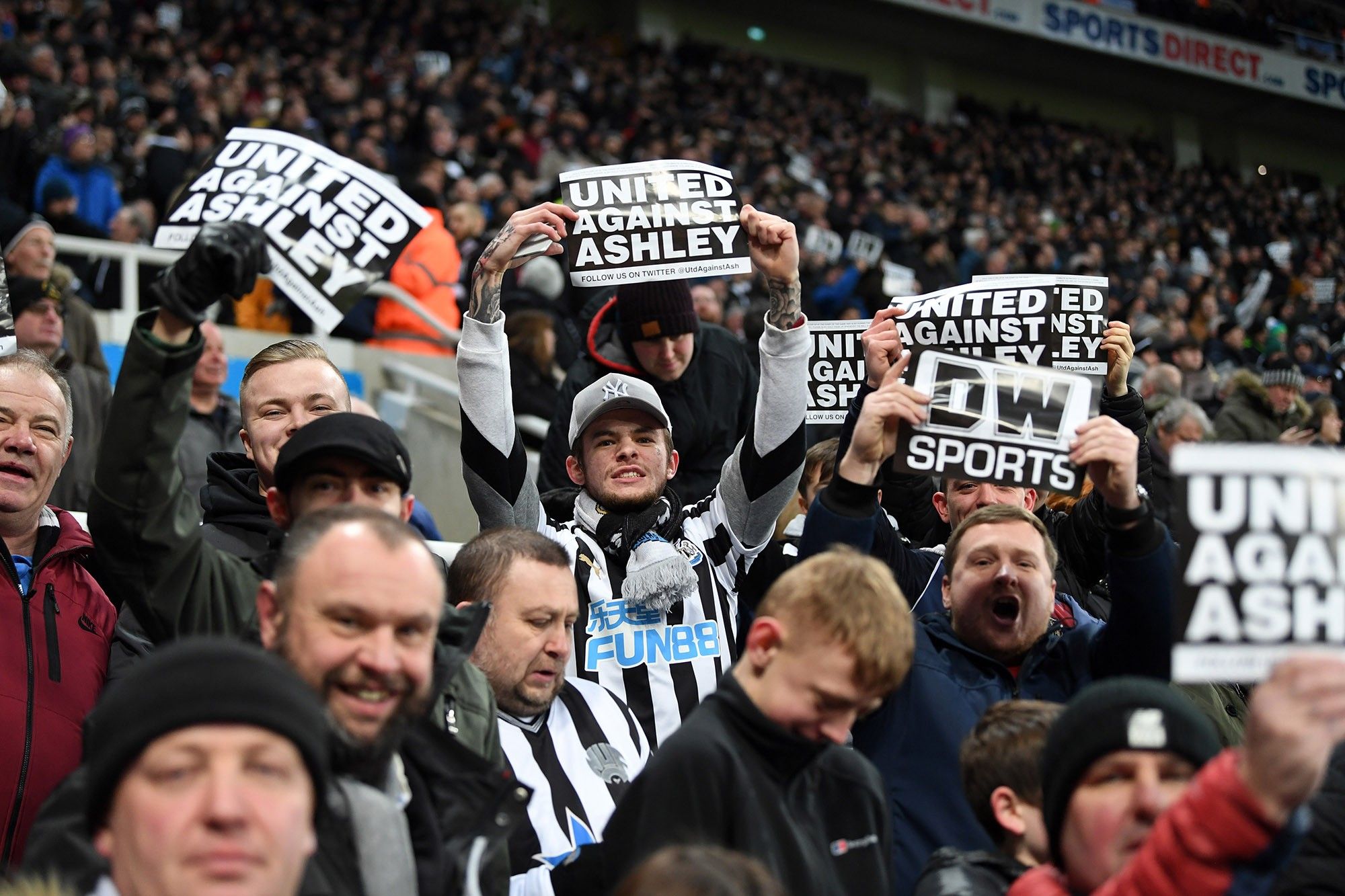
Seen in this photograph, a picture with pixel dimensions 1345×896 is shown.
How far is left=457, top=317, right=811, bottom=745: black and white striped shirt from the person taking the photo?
3654 millimetres

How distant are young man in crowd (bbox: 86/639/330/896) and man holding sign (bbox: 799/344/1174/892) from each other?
1398mm

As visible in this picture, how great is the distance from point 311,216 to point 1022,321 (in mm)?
1980

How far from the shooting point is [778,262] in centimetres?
401

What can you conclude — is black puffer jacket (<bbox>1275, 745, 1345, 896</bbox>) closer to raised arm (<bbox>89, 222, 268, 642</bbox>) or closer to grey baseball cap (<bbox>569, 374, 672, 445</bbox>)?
grey baseball cap (<bbox>569, 374, 672, 445</bbox>)

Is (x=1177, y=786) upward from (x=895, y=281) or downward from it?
downward

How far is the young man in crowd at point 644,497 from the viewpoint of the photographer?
3.67 meters

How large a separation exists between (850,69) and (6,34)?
58.6ft

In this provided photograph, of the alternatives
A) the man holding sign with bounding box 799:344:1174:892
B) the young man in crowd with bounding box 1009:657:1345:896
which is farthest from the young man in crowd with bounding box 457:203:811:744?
the young man in crowd with bounding box 1009:657:1345:896

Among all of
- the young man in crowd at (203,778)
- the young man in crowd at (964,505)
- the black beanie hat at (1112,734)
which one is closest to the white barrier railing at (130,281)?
the young man in crowd at (964,505)

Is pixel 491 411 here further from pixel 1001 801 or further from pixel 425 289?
pixel 425 289

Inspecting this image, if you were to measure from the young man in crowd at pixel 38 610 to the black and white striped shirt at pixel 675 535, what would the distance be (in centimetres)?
100

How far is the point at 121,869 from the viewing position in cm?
189

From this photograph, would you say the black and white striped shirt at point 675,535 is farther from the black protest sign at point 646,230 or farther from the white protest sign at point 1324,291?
the white protest sign at point 1324,291

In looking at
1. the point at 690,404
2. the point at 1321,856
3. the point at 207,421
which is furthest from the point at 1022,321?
the point at 207,421
